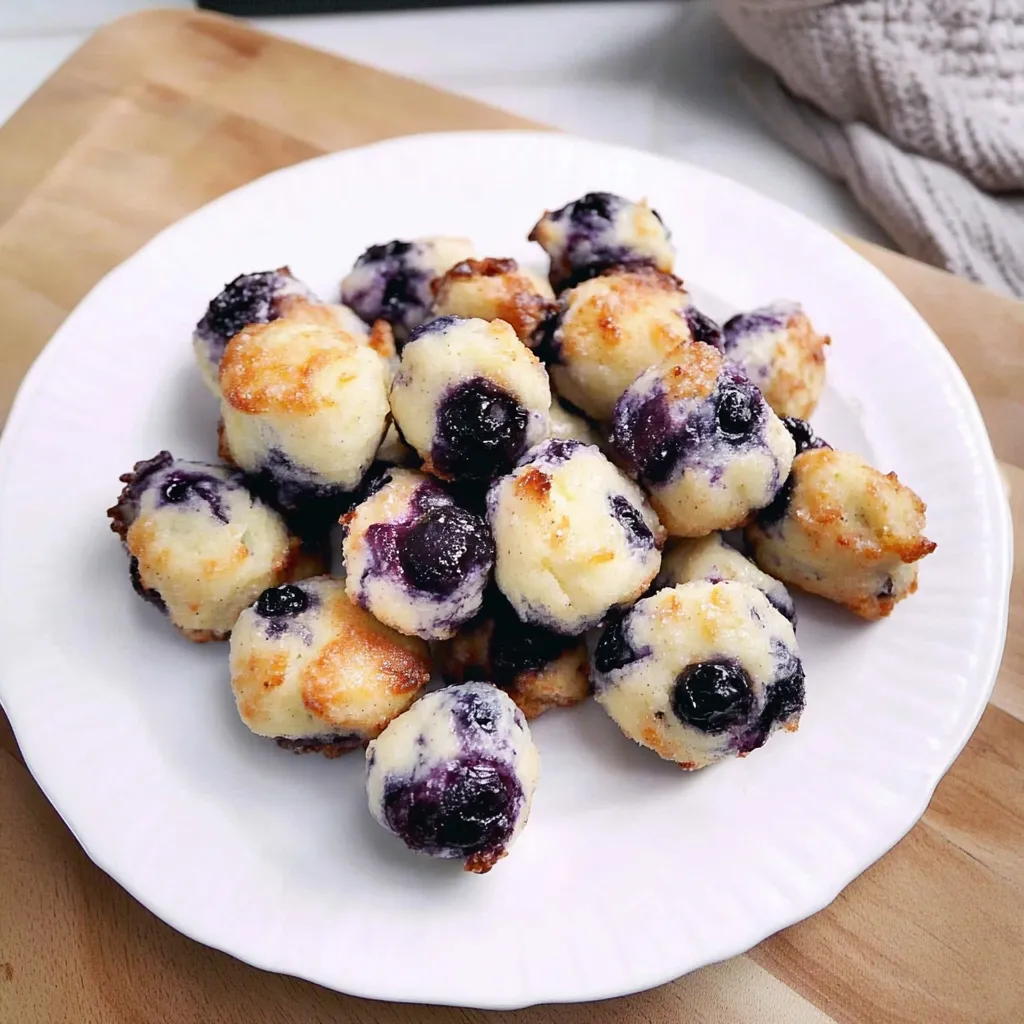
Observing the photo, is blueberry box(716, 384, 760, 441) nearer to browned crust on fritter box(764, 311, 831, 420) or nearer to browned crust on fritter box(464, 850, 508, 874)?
browned crust on fritter box(764, 311, 831, 420)

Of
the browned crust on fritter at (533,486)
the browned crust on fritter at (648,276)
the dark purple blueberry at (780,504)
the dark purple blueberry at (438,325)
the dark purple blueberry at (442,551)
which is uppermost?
the dark purple blueberry at (438,325)

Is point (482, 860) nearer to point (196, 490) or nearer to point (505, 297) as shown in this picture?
point (196, 490)

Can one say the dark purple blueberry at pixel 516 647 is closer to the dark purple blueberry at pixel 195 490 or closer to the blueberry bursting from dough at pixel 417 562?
the blueberry bursting from dough at pixel 417 562

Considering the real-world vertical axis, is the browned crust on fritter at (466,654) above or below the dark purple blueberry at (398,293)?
below

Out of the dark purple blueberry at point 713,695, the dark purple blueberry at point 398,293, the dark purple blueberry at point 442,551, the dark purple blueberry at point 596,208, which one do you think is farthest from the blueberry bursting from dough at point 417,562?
the dark purple blueberry at point 596,208

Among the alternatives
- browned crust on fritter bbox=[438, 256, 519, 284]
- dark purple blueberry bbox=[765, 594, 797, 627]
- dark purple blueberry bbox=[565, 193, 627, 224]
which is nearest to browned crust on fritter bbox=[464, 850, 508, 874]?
dark purple blueberry bbox=[765, 594, 797, 627]

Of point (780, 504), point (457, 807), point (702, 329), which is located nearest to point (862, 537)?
point (780, 504)
